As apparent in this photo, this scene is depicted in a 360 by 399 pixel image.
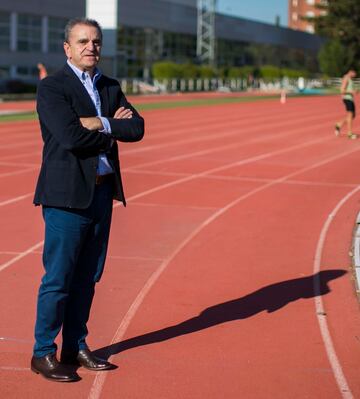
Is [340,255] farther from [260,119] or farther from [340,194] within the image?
[260,119]

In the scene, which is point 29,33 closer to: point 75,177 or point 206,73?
point 206,73

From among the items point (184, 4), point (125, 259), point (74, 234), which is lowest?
point (125, 259)

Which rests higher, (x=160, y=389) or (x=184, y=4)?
(x=184, y=4)

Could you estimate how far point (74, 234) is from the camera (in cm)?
548

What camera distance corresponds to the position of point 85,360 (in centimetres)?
582

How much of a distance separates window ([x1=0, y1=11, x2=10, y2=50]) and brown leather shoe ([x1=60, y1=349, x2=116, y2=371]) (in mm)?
54658

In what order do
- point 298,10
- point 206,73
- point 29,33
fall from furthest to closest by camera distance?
point 298,10 < point 206,73 < point 29,33

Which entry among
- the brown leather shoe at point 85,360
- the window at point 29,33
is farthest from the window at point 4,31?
the brown leather shoe at point 85,360

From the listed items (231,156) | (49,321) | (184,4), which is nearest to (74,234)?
(49,321)

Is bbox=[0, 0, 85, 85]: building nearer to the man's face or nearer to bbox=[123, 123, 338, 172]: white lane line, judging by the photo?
bbox=[123, 123, 338, 172]: white lane line

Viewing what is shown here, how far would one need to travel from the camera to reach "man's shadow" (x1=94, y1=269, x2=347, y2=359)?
6.62 metres

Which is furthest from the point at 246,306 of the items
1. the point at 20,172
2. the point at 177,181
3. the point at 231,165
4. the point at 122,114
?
the point at 231,165

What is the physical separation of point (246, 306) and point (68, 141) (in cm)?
294

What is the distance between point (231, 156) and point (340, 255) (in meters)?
10.8
